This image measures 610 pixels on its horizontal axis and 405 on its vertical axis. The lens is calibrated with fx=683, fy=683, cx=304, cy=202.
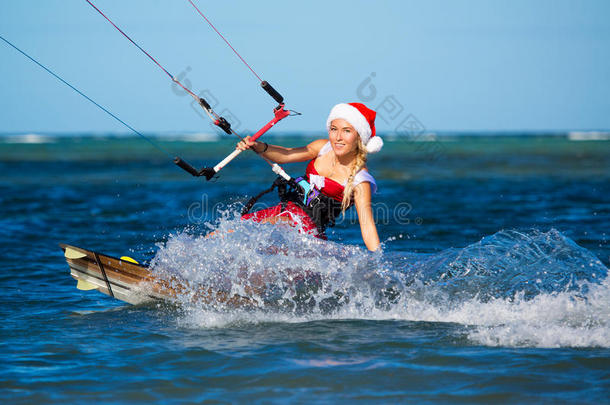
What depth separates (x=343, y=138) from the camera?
21.4 feet

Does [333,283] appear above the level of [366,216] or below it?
below

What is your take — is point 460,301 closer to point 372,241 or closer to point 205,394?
point 372,241

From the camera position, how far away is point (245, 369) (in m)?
4.94

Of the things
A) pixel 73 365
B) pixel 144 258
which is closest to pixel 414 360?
pixel 73 365

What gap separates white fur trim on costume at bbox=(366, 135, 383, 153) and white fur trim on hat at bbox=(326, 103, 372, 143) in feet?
0.21

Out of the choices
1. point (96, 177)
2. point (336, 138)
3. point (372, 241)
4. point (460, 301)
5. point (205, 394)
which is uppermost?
point (96, 177)

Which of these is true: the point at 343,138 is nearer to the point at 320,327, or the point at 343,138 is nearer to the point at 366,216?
the point at 366,216

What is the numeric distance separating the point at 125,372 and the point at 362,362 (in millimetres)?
1724

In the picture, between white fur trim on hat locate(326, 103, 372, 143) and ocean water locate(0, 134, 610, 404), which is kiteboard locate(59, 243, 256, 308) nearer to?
ocean water locate(0, 134, 610, 404)

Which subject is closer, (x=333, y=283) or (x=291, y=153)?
(x=333, y=283)

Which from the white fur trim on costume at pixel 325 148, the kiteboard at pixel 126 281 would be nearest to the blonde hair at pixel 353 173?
the white fur trim on costume at pixel 325 148

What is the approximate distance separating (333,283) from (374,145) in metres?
1.35

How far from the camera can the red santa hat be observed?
650 centimetres

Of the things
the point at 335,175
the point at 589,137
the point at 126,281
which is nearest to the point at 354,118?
the point at 335,175
